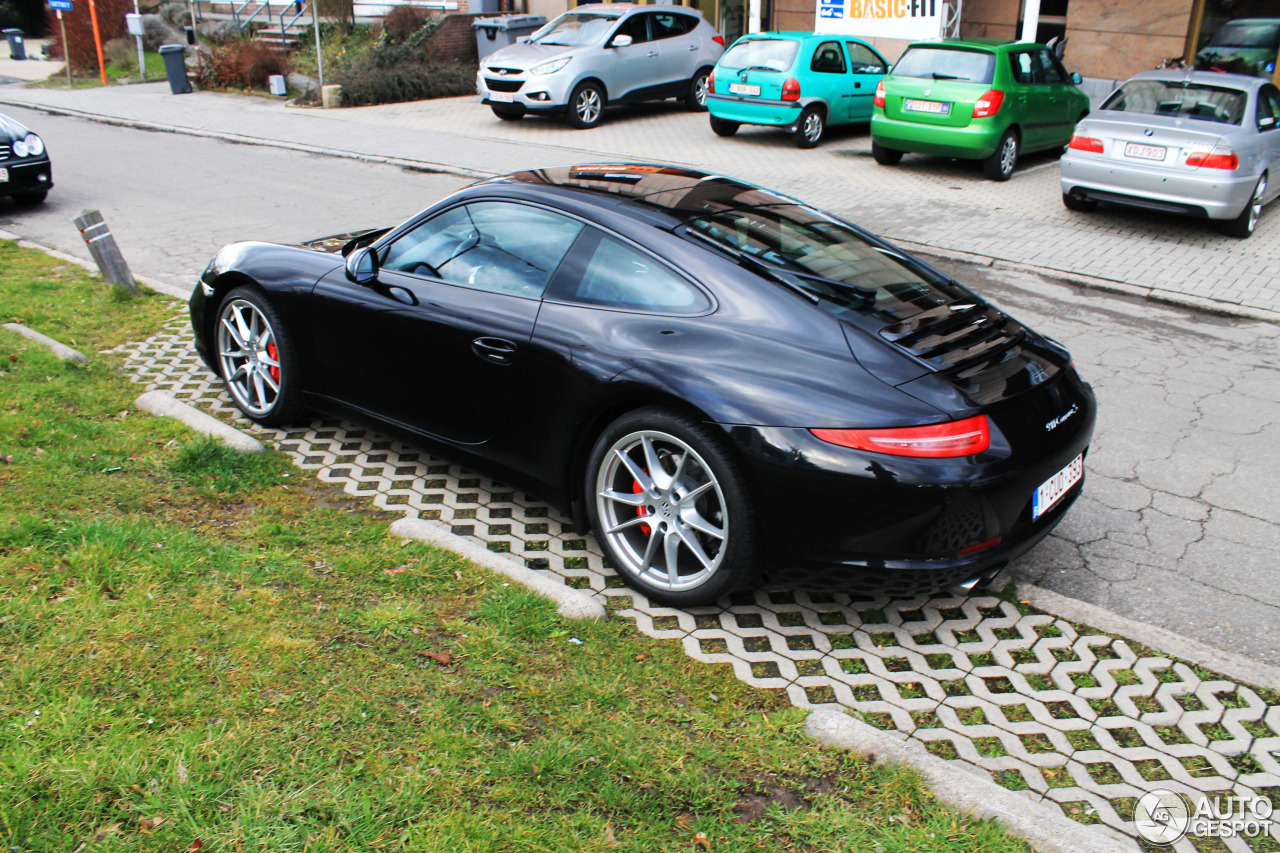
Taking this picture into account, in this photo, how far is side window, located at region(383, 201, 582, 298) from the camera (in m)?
4.27

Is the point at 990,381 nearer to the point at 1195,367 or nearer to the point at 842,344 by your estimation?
the point at 842,344

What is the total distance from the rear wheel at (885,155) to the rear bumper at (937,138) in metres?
0.24

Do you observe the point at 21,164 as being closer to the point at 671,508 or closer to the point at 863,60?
the point at 671,508

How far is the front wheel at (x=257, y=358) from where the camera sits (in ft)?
16.9

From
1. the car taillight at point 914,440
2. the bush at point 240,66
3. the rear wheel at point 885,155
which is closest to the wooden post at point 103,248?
the car taillight at point 914,440

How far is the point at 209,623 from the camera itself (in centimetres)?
352

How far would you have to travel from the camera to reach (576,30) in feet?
59.1

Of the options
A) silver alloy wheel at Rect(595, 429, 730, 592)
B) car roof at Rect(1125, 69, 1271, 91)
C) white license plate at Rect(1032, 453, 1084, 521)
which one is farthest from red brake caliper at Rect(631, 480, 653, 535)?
car roof at Rect(1125, 69, 1271, 91)

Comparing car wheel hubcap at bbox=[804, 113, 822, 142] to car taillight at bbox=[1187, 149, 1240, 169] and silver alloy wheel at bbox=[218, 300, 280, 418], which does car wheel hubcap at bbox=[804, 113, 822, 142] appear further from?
silver alloy wheel at bbox=[218, 300, 280, 418]

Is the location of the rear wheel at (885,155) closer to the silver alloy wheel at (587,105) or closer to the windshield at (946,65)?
the windshield at (946,65)

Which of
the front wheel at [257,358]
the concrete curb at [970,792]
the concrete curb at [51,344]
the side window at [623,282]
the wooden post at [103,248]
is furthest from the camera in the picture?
the wooden post at [103,248]

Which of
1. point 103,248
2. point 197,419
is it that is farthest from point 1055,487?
point 103,248

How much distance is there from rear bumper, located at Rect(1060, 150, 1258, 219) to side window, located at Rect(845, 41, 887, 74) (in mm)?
6217

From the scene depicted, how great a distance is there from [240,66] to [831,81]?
14.2 meters
